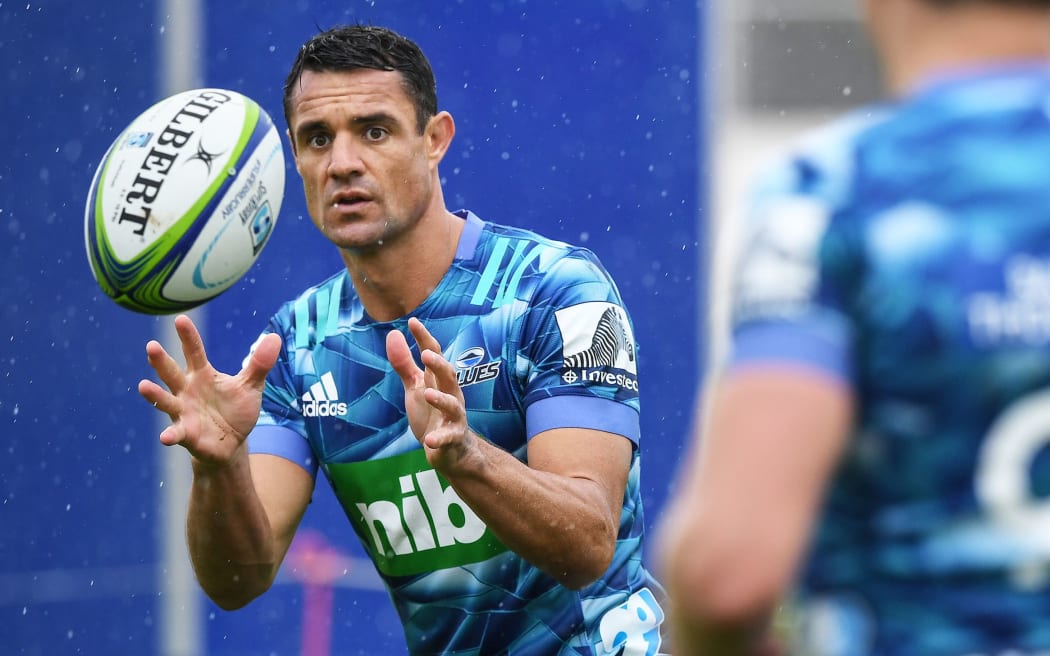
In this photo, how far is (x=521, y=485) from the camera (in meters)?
3.29

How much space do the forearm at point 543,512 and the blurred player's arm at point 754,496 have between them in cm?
172

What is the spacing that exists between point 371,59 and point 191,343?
1114 mm

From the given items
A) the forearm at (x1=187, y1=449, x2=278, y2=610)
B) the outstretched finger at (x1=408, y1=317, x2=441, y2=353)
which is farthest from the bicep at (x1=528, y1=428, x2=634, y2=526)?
the forearm at (x1=187, y1=449, x2=278, y2=610)

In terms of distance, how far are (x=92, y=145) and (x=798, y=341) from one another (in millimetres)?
6703

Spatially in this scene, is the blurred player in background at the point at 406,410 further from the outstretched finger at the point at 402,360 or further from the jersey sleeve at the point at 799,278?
the jersey sleeve at the point at 799,278

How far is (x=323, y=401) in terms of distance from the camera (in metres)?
3.95

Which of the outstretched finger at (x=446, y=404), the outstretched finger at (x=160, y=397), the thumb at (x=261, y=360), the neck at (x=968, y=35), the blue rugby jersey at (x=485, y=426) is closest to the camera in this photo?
the neck at (x=968, y=35)

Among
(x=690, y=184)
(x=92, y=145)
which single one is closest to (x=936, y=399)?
(x=690, y=184)

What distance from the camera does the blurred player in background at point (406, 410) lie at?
3.51 m

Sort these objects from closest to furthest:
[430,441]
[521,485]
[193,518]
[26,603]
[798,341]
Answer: [798,341] → [430,441] → [521,485] → [193,518] → [26,603]

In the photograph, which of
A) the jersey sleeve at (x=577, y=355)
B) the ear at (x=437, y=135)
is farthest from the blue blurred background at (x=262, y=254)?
the jersey sleeve at (x=577, y=355)

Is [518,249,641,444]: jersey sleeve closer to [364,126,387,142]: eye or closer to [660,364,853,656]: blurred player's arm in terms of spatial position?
[364,126,387,142]: eye

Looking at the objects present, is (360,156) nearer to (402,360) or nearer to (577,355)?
(577,355)

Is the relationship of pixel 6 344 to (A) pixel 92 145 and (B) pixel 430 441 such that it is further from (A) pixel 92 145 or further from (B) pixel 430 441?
(B) pixel 430 441
